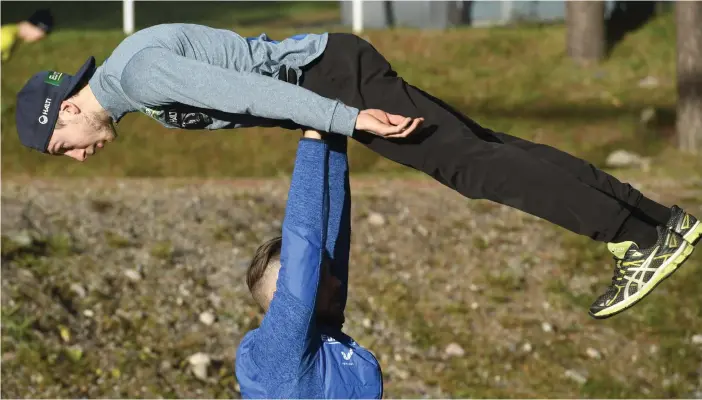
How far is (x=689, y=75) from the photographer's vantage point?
33.1 ft

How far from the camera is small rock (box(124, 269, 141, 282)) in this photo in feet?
24.7

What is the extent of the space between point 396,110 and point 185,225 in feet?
15.6

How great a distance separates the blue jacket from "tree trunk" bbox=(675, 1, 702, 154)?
7.09m

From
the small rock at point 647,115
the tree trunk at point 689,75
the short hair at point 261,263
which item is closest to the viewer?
the short hair at point 261,263

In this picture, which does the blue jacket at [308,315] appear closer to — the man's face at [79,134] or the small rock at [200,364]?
the man's face at [79,134]

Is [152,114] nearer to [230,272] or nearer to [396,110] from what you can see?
[396,110]

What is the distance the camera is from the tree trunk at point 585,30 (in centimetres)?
1161

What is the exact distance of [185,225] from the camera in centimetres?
820

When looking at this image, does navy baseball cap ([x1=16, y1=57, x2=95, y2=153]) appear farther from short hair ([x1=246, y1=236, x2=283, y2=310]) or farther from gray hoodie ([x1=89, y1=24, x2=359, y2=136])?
short hair ([x1=246, y1=236, x2=283, y2=310])

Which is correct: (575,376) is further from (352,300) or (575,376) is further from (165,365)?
(165,365)

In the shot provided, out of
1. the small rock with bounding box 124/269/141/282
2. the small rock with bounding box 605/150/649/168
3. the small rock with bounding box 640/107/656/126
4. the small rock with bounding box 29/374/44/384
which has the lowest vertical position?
the small rock with bounding box 29/374/44/384

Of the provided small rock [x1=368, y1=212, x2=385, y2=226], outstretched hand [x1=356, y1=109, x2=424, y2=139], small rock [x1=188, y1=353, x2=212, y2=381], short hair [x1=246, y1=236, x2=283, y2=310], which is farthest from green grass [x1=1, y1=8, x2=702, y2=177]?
outstretched hand [x1=356, y1=109, x2=424, y2=139]

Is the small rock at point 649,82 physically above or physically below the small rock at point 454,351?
above

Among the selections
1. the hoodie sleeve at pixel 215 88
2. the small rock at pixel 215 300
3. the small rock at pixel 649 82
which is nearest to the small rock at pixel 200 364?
the small rock at pixel 215 300
